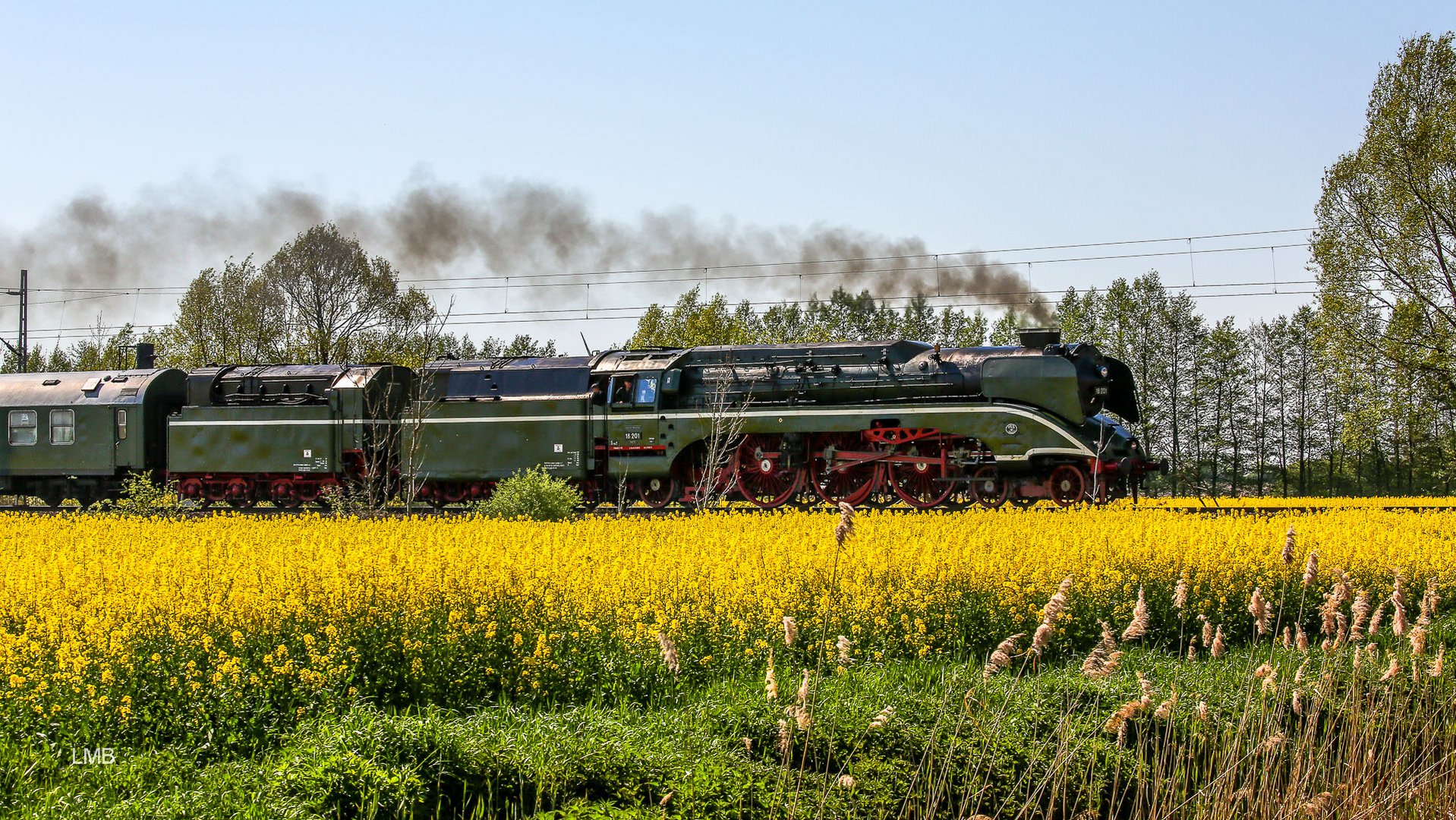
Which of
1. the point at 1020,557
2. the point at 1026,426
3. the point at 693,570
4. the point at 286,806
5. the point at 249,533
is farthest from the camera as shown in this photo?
the point at 1026,426

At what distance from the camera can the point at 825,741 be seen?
7.50 metres

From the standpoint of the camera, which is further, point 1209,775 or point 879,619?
point 879,619

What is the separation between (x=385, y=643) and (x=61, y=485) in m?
24.6

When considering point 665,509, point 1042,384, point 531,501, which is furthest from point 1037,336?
point 531,501

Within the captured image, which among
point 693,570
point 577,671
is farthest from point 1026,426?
point 577,671

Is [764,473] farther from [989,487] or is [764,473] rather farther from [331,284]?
[331,284]

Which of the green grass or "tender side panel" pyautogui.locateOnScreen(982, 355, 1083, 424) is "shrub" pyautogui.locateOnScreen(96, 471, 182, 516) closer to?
the green grass

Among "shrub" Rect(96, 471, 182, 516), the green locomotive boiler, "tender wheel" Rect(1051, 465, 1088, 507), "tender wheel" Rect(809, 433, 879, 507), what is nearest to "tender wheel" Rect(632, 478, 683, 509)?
the green locomotive boiler

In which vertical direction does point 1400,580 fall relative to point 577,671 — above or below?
above

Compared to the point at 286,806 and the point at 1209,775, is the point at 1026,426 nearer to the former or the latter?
the point at 1209,775

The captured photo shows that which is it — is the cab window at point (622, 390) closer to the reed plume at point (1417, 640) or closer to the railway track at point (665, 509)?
the railway track at point (665, 509)

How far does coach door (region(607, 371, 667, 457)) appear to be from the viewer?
24.9 meters

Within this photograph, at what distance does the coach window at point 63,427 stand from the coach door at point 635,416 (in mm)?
13322

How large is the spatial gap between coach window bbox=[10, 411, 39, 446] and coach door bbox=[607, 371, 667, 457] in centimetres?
1453
